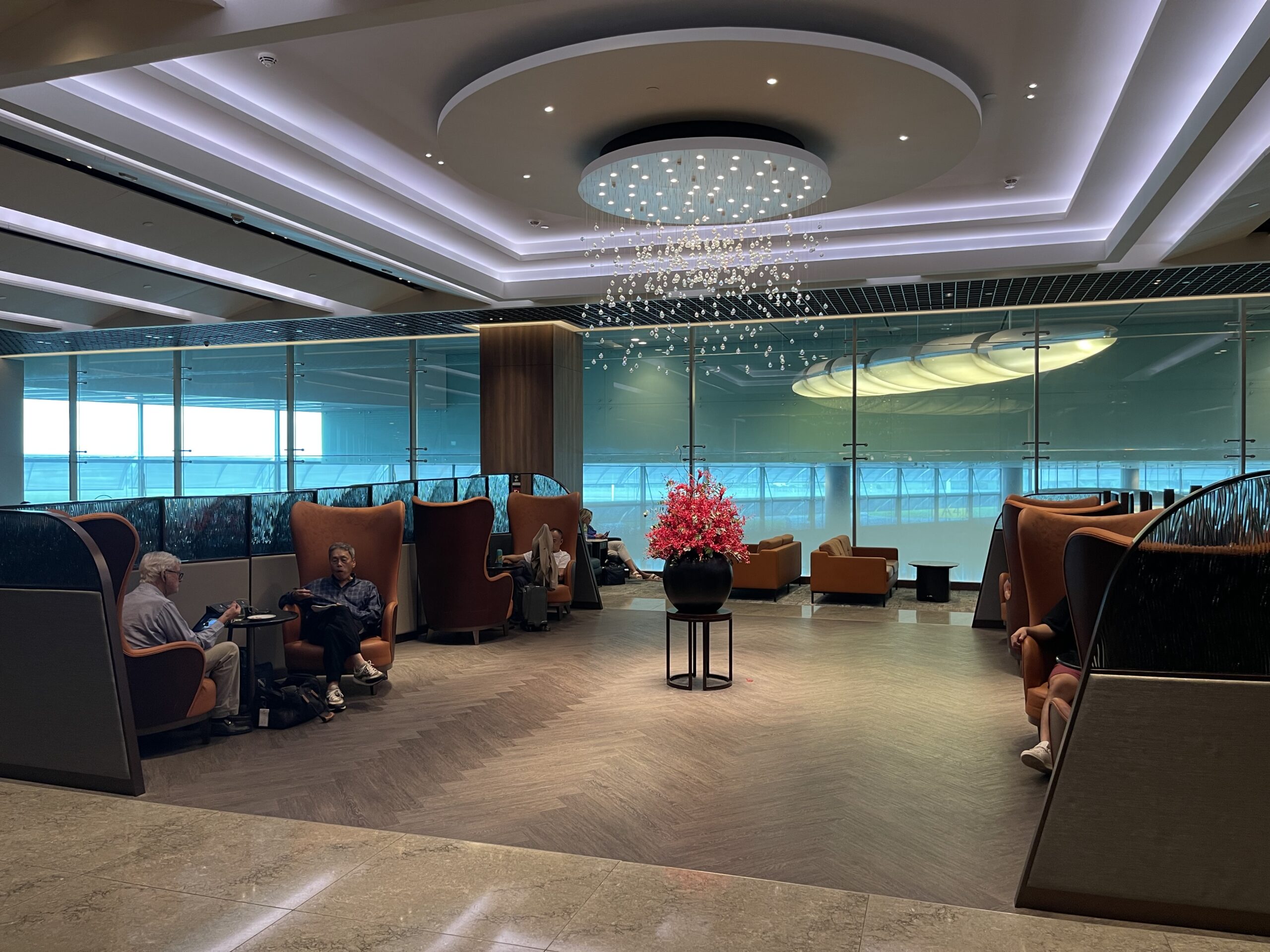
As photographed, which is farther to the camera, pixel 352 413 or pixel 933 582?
pixel 352 413

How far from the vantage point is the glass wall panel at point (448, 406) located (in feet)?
47.4

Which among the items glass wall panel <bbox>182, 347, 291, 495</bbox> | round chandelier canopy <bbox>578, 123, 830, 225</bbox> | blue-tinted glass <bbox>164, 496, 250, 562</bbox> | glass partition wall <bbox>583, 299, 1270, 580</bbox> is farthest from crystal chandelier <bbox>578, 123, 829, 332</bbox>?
glass wall panel <bbox>182, 347, 291, 495</bbox>

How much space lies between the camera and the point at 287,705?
6133mm

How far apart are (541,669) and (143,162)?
480 centimetres

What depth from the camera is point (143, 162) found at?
6676 millimetres

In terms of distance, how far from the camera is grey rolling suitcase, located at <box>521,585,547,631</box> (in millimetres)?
9422

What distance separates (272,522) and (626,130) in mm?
3970

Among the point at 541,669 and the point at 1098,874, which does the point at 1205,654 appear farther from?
the point at 541,669

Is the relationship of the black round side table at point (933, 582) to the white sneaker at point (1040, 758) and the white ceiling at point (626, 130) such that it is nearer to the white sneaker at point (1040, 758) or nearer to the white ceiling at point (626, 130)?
the white ceiling at point (626, 130)

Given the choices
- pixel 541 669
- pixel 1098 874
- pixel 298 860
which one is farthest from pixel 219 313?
pixel 1098 874

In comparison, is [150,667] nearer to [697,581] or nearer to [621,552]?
[697,581]

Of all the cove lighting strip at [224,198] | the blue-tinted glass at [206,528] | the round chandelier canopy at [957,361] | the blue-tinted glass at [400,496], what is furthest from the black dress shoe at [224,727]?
the round chandelier canopy at [957,361]

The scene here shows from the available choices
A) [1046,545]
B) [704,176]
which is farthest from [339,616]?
[1046,545]

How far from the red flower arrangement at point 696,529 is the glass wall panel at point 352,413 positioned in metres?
8.64
